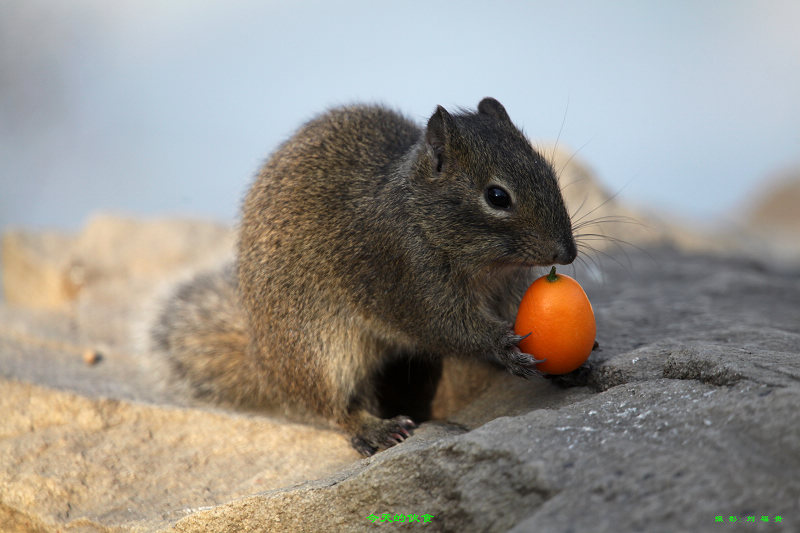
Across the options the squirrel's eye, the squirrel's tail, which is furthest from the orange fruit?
the squirrel's tail

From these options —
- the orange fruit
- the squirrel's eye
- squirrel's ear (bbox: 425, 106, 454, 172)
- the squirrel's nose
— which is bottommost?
the orange fruit

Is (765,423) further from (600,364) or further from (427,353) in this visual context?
(427,353)

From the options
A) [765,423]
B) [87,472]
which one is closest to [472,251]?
[765,423]

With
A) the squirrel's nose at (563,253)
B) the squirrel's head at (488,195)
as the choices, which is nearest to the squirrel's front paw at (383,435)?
the squirrel's head at (488,195)

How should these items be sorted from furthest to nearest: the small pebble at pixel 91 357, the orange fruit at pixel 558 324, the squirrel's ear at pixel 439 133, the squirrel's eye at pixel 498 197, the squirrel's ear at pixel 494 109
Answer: the small pebble at pixel 91 357 → the squirrel's ear at pixel 494 109 → the squirrel's ear at pixel 439 133 → the squirrel's eye at pixel 498 197 → the orange fruit at pixel 558 324

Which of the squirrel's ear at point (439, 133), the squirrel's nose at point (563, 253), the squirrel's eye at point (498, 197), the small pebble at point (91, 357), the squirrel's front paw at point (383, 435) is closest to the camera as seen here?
the squirrel's nose at point (563, 253)

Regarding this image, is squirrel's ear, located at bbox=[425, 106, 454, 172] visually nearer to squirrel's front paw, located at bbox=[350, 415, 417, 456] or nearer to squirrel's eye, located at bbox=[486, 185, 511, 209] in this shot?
squirrel's eye, located at bbox=[486, 185, 511, 209]

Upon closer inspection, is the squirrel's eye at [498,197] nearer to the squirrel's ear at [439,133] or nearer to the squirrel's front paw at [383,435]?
the squirrel's ear at [439,133]

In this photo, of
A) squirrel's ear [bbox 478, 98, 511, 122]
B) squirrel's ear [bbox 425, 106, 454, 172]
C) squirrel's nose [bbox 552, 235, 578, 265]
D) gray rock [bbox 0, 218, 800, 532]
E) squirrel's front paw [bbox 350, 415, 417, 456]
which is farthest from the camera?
squirrel's ear [bbox 478, 98, 511, 122]
